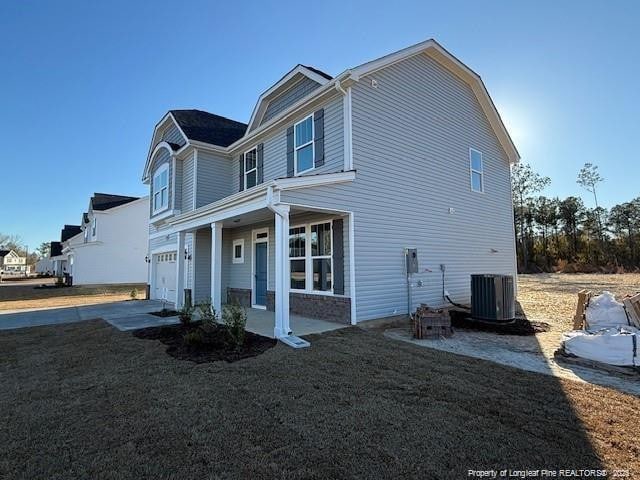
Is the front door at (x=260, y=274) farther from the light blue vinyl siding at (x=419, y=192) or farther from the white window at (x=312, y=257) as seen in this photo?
the light blue vinyl siding at (x=419, y=192)

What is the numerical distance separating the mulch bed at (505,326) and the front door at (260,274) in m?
5.82

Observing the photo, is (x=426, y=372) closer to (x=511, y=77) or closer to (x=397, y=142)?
(x=397, y=142)

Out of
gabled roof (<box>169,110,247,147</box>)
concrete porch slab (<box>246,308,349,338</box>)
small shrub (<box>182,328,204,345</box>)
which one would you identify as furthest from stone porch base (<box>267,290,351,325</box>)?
gabled roof (<box>169,110,247,147</box>)

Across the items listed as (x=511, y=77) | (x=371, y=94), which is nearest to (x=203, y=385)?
(x=371, y=94)

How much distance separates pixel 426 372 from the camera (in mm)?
4750

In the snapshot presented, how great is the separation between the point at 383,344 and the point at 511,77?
10.1 m

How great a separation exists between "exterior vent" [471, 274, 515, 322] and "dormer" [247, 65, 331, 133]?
6.58m

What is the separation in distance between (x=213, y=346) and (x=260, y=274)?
5045 mm

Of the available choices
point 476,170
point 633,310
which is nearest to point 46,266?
point 476,170

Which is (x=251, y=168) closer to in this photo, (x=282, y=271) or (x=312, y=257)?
(x=312, y=257)

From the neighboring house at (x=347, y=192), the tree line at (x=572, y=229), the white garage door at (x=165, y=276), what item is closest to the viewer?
the neighboring house at (x=347, y=192)

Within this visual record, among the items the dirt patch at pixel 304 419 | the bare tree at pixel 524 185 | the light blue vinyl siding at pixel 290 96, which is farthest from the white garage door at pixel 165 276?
the bare tree at pixel 524 185

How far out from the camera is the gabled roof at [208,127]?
12.9m

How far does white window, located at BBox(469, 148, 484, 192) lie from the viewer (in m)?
11.6
